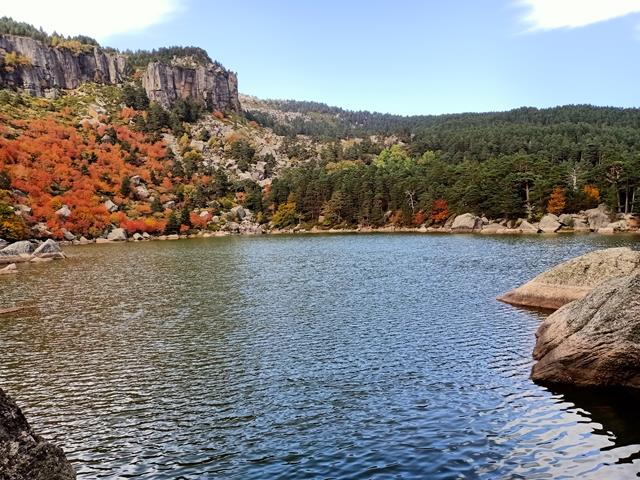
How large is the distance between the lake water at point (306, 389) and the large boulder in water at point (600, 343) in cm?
100

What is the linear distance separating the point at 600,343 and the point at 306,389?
43.6 feet

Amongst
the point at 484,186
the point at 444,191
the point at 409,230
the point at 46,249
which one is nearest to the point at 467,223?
the point at 484,186

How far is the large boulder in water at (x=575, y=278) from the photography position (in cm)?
3609

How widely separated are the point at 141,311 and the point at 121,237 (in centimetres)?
11705

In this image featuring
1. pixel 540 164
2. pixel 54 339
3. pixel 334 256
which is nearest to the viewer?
pixel 54 339

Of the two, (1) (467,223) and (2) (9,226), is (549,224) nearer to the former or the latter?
(1) (467,223)

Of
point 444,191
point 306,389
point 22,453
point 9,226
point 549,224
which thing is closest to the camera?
point 22,453

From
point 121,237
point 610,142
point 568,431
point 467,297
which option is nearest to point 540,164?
point 610,142

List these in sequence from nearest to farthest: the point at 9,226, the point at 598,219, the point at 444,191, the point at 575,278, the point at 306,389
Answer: the point at 306,389 < the point at 575,278 < the point at 9,226 < the point at 598,219 < the point at 444,191

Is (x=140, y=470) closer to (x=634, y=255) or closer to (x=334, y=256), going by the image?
(x=634, y=255)

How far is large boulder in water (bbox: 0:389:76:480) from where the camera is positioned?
11.6 m

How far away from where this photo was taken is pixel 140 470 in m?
16.0

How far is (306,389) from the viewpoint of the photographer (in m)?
22.9

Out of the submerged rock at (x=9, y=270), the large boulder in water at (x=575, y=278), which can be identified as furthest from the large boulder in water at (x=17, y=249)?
the large boulder in water at (x=575, y=278)
